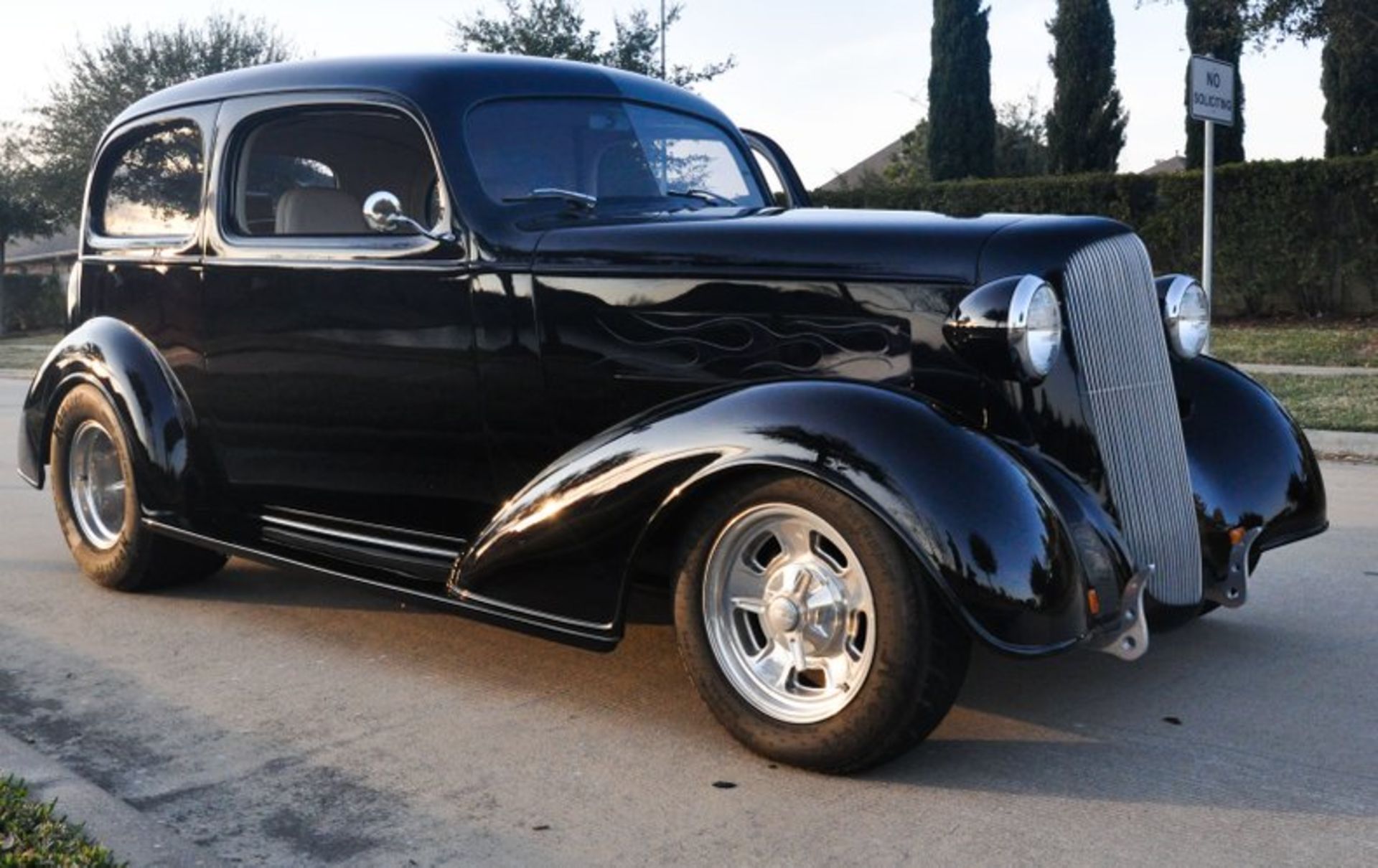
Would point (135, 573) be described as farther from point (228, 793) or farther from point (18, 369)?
point (18, 369)

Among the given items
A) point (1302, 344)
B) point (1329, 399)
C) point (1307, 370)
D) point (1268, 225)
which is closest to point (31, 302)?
point (1268, 225)

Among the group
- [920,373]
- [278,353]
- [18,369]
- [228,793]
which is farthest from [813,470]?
[18,369]

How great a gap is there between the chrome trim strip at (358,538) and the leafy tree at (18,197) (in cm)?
3403

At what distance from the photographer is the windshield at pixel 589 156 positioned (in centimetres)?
476

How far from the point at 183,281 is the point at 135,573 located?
1.12m

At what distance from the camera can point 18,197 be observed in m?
Result: 36.8

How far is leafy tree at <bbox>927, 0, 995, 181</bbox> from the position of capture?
26.4m

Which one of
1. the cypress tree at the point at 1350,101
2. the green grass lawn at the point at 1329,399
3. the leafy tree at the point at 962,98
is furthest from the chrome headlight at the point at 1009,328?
the leafy tree at the point at 962,98

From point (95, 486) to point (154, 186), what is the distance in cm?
119

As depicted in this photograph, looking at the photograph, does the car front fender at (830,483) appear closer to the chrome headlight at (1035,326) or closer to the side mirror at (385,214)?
the chrome headlight at (1035,326)

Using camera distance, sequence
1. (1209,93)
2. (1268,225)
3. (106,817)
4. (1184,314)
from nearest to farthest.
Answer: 1. (106,817)
2. (1184,314)
3. (1209,93)
4. (1268,225)

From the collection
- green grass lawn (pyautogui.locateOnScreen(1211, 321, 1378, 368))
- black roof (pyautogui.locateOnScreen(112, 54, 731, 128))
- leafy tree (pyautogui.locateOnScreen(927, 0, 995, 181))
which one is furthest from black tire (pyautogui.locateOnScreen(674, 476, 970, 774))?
leafy tree (pyautogui.locateOnScreen(927, 0, 995, 181))

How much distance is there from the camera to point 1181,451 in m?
4.30

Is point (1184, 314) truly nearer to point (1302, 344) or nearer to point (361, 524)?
point (361, 524)
